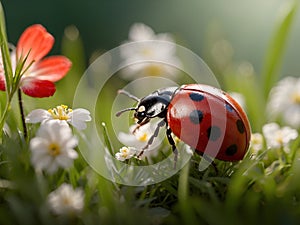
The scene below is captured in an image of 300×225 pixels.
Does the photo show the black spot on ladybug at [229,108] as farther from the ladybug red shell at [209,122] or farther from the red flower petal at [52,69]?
the red flower petal at [52,69]

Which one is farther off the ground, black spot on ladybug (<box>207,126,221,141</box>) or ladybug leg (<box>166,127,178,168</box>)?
black spot on ladybug (<box>207,126,221,141</box>)

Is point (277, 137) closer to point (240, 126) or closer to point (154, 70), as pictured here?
point (240, 126)

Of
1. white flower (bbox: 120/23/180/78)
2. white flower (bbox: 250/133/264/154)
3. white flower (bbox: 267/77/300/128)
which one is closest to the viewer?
white flower (bbox: 250/133/264/154)

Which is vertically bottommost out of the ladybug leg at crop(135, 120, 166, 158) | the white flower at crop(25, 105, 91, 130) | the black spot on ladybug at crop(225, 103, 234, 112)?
the ladybug leg at crop(135, 120, 166, 158)

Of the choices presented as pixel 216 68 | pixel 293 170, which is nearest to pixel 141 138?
pixel 293 170

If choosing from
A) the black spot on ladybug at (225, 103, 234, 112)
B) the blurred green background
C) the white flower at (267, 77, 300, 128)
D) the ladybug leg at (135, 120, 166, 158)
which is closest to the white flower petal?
the ladybug leg at (135, 120, 166, 158)

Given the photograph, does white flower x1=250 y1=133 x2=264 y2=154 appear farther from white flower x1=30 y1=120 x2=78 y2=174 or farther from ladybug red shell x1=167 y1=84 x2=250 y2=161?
white flower x1=30 y1=120 x2=78 y2=174
